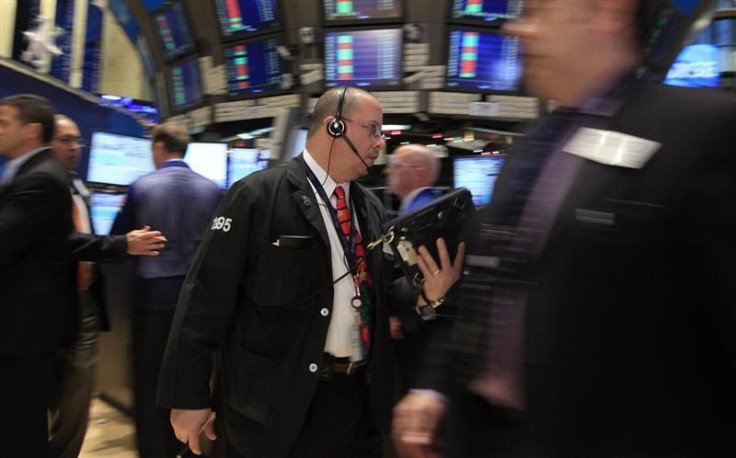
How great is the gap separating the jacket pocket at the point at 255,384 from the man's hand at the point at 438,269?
19.8 inches

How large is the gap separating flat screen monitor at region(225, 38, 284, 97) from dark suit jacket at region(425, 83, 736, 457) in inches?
205

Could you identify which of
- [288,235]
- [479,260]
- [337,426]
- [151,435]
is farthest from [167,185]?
[479,260]

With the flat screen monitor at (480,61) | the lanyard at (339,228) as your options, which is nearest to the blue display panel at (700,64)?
the flat screen monitor at (480,61)

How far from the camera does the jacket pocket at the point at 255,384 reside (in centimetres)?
191

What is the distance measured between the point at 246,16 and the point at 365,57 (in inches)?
48.2

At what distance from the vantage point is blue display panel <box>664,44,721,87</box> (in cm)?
1166

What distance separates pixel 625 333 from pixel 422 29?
4834 mm

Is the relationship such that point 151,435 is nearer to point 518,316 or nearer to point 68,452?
point 68,452

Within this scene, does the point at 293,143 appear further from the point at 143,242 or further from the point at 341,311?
the point at 341,311

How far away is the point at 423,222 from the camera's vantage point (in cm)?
198

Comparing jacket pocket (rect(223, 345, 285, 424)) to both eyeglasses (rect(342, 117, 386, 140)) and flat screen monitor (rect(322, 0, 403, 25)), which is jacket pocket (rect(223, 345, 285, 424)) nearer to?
eyeglasses (rect(342, 117, 386, 140))

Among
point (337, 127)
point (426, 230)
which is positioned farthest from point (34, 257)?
point (426, 230)

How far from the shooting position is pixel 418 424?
1.24 metres

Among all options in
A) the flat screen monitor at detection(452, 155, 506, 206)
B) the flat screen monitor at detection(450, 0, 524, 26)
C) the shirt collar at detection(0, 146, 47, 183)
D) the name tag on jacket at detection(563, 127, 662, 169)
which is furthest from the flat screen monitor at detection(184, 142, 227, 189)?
the name tag on jacket at detection(563, 127, 662, 169)
